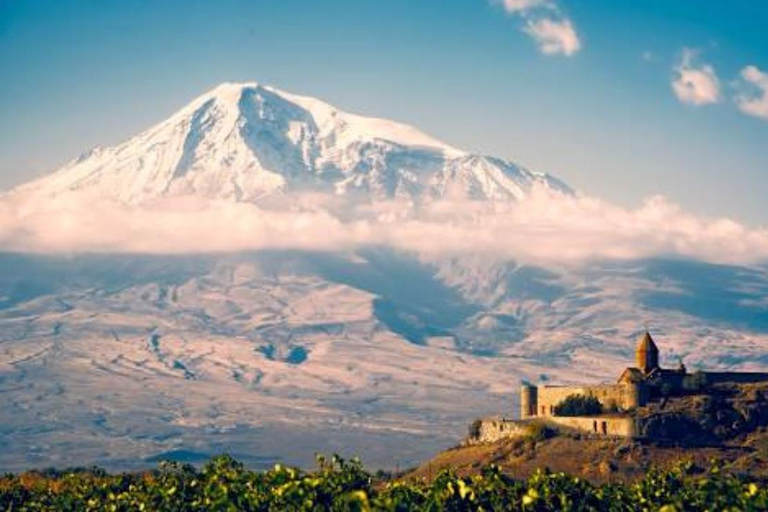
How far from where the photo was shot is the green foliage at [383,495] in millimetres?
91562

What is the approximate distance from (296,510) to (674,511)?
24.7 meters

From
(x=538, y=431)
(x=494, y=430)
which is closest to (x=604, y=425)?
(x=538, y=431)

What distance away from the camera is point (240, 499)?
97875 mm

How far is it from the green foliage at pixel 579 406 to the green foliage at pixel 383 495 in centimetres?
6498

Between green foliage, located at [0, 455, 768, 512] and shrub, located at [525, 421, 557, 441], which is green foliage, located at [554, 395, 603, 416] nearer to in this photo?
shrub, located at [525, 421, 557, 441]

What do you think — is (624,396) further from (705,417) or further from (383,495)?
(383,495)

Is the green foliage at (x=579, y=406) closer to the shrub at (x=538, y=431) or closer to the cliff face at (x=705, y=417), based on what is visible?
the shrub at (x=538, y=431)

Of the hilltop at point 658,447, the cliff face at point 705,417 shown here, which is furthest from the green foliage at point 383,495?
the cliff face at point 705,417

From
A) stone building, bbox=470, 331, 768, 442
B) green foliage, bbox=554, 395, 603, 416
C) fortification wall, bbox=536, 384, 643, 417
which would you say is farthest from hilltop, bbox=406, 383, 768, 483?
green foliage, bbox=554, 395, 603, 416

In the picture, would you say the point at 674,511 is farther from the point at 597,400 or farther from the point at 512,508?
the point at 597,400

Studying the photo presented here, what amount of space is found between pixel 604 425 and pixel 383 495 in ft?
271

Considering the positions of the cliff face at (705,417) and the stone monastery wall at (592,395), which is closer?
the cliff face at (705,417)

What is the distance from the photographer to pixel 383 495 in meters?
98.4

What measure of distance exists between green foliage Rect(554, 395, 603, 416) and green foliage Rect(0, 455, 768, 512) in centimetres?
6498
